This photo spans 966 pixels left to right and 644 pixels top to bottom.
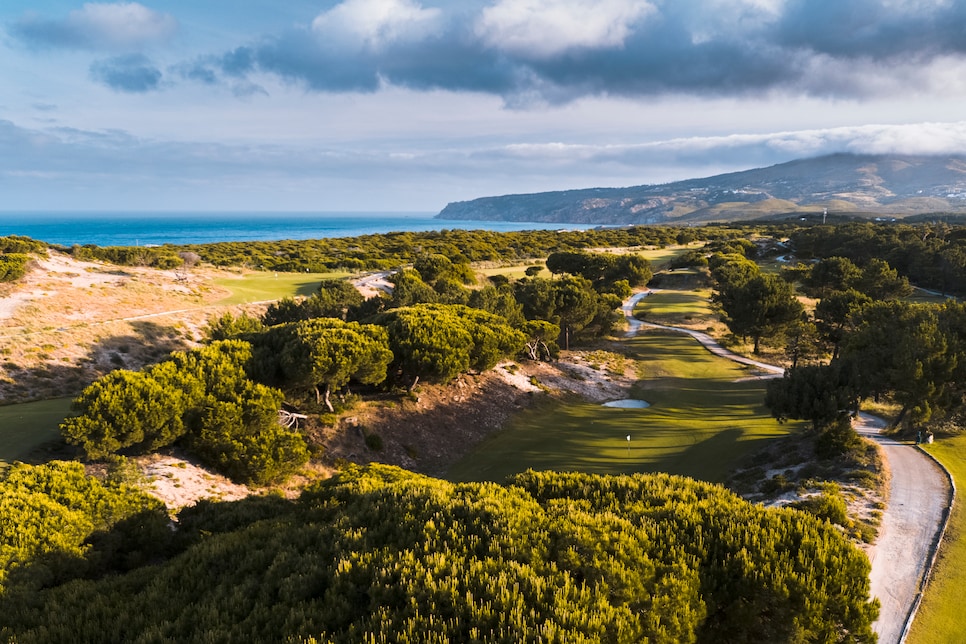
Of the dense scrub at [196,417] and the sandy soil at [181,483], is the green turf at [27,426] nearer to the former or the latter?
the dense scrub at [196,417]

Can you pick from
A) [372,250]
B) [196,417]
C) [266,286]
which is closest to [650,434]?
[196,417]

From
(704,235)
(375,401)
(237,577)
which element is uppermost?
(704,235)

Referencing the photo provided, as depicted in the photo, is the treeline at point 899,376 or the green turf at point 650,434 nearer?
the treeline at point 899,376

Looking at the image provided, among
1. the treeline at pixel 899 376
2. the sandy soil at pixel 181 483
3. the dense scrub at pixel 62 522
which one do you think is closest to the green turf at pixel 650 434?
the treeline at pixel 899 376

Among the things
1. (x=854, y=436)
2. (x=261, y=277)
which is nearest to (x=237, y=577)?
(x=854, y=436)

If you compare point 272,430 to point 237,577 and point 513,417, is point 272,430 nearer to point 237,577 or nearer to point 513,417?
point 237,577

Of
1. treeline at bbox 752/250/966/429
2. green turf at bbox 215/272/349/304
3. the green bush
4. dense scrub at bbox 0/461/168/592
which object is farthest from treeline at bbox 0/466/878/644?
the green bush

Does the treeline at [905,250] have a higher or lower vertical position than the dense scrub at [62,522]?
higher
